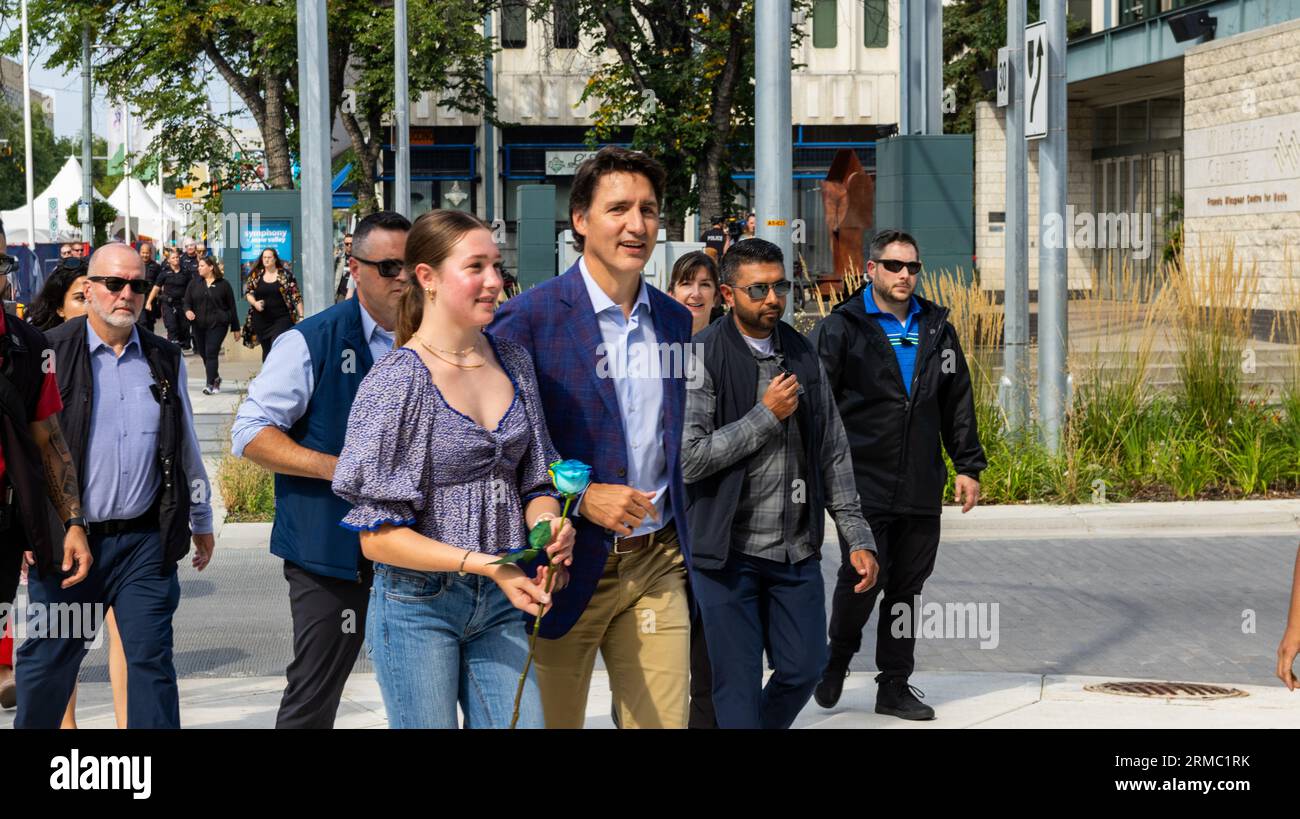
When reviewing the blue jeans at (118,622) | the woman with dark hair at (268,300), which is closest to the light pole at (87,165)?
the woman with dark hair at (268,300)

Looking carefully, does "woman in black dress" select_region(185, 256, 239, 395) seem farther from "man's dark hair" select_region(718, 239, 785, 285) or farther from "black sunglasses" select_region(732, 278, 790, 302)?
"black sunglasses" select_region(732, 278, 790, 302)

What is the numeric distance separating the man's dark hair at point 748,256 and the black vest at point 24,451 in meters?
2.29

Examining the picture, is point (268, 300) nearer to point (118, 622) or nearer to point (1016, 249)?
point (1016, 249)

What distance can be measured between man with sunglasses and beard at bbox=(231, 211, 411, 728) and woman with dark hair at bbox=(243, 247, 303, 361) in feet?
50.2

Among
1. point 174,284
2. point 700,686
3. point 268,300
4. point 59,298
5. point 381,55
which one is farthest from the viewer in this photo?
point 381,55

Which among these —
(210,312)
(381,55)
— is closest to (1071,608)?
(210,312)

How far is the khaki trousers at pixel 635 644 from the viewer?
481cm

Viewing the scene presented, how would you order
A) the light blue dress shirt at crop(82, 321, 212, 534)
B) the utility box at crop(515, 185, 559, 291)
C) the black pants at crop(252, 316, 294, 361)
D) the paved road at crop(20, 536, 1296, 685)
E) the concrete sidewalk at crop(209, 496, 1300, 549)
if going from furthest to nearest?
the utility box at crop(515, 185, 559, 291) < the black pants at crop(252, 316, 294, 361) < the concrete sidewalk at crop(209, 496, 1300, 549) < the paved road at crop(20, 536, 1296, 685) < the light blue dress shirt at crop(82, 321, 212, 534)

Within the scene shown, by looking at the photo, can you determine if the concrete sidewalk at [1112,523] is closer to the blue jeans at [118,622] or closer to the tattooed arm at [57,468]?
the blue jeans at [118,622]

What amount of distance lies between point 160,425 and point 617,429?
6.73 feet

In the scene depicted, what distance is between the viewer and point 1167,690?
24.7 ft

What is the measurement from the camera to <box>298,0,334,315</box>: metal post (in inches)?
476

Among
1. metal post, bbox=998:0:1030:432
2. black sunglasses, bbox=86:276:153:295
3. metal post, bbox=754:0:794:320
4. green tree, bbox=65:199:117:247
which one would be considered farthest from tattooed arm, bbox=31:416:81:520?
green tree, bbox=65:199:117:247

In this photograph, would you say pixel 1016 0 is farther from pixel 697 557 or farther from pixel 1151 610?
pixel 697 557
